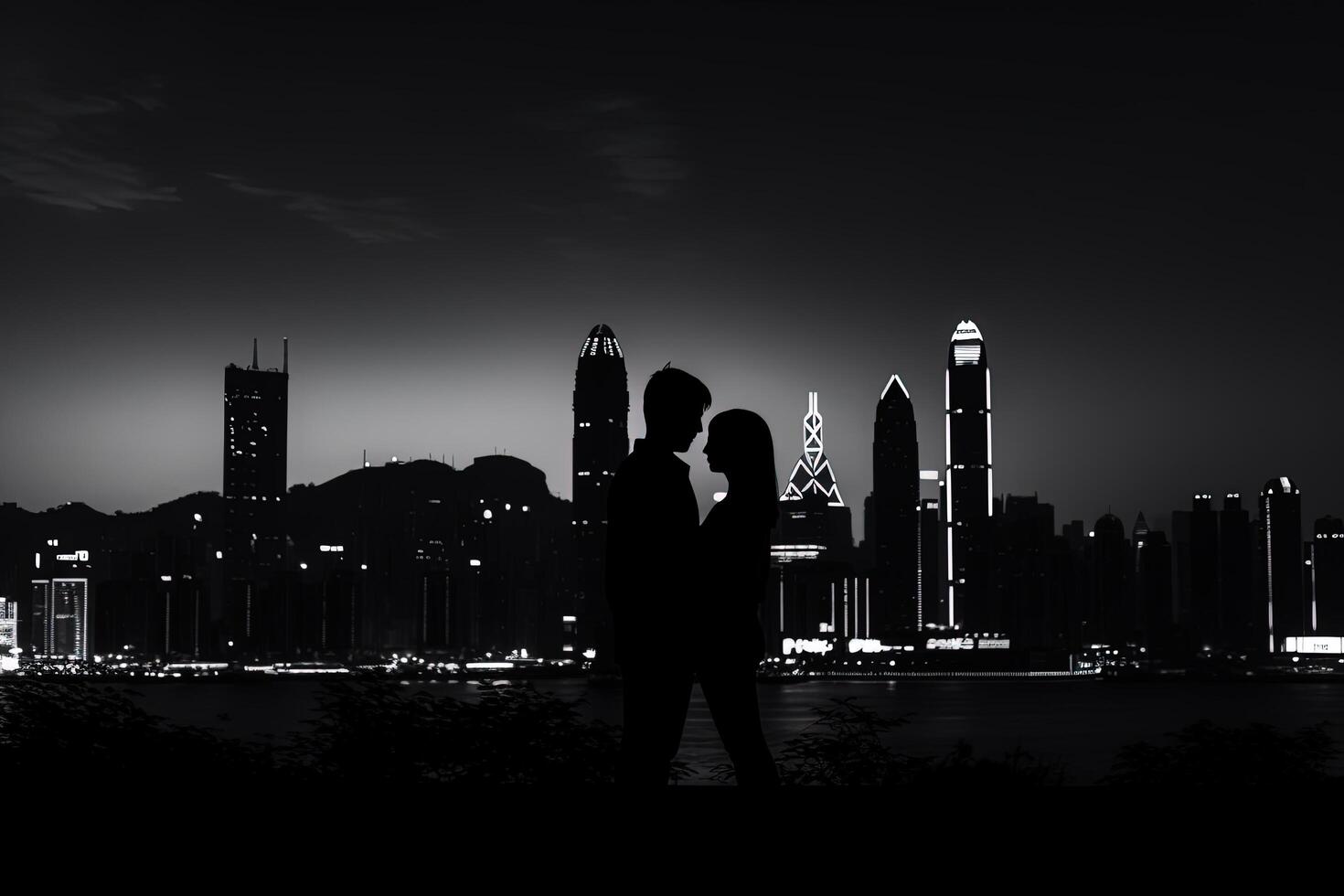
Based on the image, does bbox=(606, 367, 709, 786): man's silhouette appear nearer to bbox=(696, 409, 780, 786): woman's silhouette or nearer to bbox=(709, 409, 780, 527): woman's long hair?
bbox=(696, 409, 780, 786): woman's silhouette

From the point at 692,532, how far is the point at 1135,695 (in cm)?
20038

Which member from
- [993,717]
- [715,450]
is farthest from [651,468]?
[993,717]

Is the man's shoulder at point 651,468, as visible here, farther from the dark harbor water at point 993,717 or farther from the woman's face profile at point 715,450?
the dark harbor water at point 993,717

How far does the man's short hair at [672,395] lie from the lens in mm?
7262

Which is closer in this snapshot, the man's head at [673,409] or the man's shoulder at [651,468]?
the man's shoulder at [651,468]

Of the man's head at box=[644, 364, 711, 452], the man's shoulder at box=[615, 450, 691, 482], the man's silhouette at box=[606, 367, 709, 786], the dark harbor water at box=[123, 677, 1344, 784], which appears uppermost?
the man's head at box=[644, 364, 711, 452]

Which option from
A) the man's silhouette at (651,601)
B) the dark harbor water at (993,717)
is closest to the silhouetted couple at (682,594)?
the man's silhouette at (651,601)

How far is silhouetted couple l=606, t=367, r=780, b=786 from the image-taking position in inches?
271

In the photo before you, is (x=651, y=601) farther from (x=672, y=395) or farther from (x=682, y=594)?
(x=672, y=395)

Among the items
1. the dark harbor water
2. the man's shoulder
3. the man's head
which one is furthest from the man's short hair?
the dark harbor water

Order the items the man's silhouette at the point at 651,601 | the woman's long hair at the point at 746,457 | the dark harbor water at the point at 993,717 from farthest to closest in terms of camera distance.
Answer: the dark harbor water at the point at 993,717, the woman's long hair at the point at 746,457, the man's silhouette at the point at 651,601

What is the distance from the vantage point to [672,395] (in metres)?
7.27

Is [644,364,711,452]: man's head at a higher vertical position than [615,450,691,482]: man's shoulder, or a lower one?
higher

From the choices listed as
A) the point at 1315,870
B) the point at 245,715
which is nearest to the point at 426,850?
the point at 1315,870
